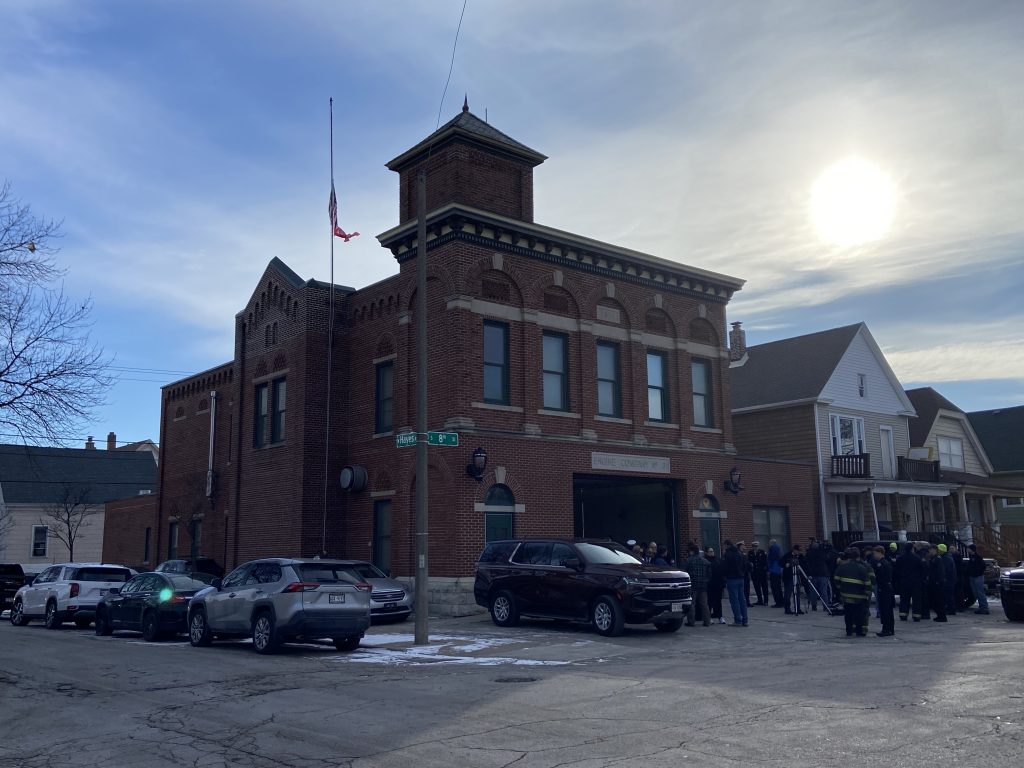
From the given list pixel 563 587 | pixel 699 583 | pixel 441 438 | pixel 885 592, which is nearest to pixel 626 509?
pixel 699 583

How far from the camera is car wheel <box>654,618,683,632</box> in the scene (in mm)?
18331

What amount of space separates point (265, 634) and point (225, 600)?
1547 mm

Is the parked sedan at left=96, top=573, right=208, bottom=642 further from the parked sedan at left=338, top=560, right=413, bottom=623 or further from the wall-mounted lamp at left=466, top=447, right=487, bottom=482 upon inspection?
the wall-mounted lamp at left=466, top=447, right=487, bottom=482

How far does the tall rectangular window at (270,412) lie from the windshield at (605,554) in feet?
45.2

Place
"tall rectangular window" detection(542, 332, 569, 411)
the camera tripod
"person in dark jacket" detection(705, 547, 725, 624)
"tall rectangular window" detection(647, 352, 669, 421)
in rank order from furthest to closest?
"tall rectangular window" detection(647, 352, 669, 421), "tall rectangular window" detection(542, 332, 569, 411), the camera tripod, "person in dark jacket" detection(705, 547, 725, 624)

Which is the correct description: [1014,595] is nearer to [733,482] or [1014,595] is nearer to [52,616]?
[733,482]

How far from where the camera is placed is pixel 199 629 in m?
17.5

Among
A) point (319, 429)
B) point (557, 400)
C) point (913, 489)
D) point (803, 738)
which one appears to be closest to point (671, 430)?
point (557, 400)

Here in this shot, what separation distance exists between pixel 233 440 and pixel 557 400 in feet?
39.0

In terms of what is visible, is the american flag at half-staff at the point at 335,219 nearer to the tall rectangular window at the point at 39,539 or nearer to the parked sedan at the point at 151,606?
the parked sedan at the point at 151,606

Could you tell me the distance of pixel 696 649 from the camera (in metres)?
15.9

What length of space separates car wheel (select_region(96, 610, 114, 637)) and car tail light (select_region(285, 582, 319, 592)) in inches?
291

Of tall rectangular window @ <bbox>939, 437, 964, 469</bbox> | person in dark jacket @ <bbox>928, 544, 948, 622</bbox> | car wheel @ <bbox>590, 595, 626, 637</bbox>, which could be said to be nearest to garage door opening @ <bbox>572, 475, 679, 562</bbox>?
person in dark jacket @ <bbox>928, 544, 948, 622</bbox>

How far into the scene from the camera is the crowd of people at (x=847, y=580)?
56.9 feet
